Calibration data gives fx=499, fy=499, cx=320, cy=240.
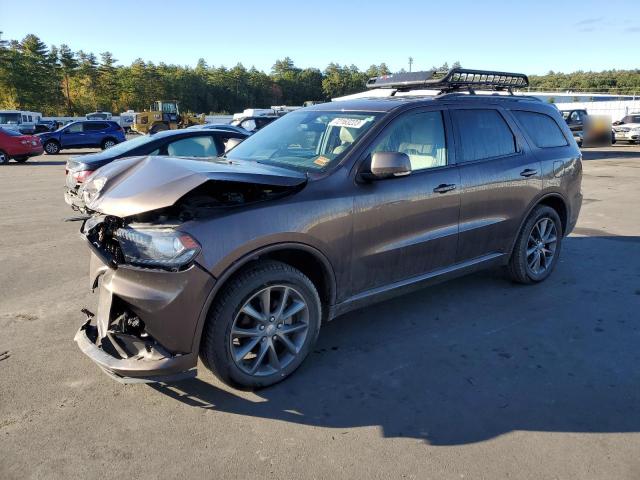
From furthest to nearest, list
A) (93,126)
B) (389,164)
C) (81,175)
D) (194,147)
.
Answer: (93,126) < (194,147) < (81,175) < (389,164)

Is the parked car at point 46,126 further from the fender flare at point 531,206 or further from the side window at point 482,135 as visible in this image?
the fender flare at point 531,206

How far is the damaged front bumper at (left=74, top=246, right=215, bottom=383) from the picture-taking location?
277 centimetres

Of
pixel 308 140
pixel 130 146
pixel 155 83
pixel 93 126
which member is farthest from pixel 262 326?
pixel 155 83

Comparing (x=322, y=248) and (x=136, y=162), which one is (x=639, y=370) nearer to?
(x=322, y=248)

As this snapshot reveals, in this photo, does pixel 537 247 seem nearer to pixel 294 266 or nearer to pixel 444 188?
pixel 444 188

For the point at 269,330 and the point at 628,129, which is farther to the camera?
the point at 628,129

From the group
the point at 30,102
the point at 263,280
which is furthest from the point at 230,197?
the point at 30,102

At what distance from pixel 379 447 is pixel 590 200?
9577 mm

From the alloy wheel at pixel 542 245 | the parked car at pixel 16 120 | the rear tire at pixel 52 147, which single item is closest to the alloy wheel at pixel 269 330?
the alloy wheel at pixel 542 245

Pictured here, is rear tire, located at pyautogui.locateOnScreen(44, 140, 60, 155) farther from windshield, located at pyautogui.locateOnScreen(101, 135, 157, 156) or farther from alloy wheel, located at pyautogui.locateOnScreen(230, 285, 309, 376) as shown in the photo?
alloy wheel, located at pyautogui.locateOnScreen(230, 285, 309, 376)

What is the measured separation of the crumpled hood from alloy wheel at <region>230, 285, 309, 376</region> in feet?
2.32

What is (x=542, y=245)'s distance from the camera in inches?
204

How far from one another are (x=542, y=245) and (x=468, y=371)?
2.32 meters

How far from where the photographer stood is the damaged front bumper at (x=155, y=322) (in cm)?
277
